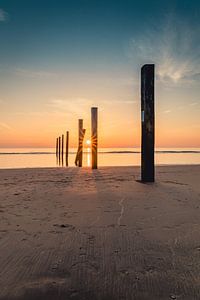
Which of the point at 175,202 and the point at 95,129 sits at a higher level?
the point at 95,129

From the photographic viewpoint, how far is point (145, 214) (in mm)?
3576

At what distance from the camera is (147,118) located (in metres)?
6.71

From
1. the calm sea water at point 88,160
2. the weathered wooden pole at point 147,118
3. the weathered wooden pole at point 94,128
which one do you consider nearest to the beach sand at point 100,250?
the weathered wooden pole at point 147,118

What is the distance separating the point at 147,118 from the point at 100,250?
4834mm

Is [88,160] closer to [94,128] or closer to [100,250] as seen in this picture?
[94,128]

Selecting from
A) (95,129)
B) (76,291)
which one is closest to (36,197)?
(76,291)

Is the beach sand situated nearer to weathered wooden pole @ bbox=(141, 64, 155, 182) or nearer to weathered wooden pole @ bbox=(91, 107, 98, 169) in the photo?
weathered wooden pole @ bbox=(141, 64, 155, 182)

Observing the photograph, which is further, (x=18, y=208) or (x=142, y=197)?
(x=142, y=197)

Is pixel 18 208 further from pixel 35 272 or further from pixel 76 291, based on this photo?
pixel 76 291

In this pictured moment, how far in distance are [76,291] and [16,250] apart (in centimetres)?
91

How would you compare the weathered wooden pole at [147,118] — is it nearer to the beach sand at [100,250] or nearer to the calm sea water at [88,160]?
the beach sand at [100,250]

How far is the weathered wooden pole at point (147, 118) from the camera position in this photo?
668 cm

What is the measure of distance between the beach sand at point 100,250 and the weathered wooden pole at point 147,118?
245cm

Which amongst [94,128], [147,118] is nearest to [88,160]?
[94,128]
